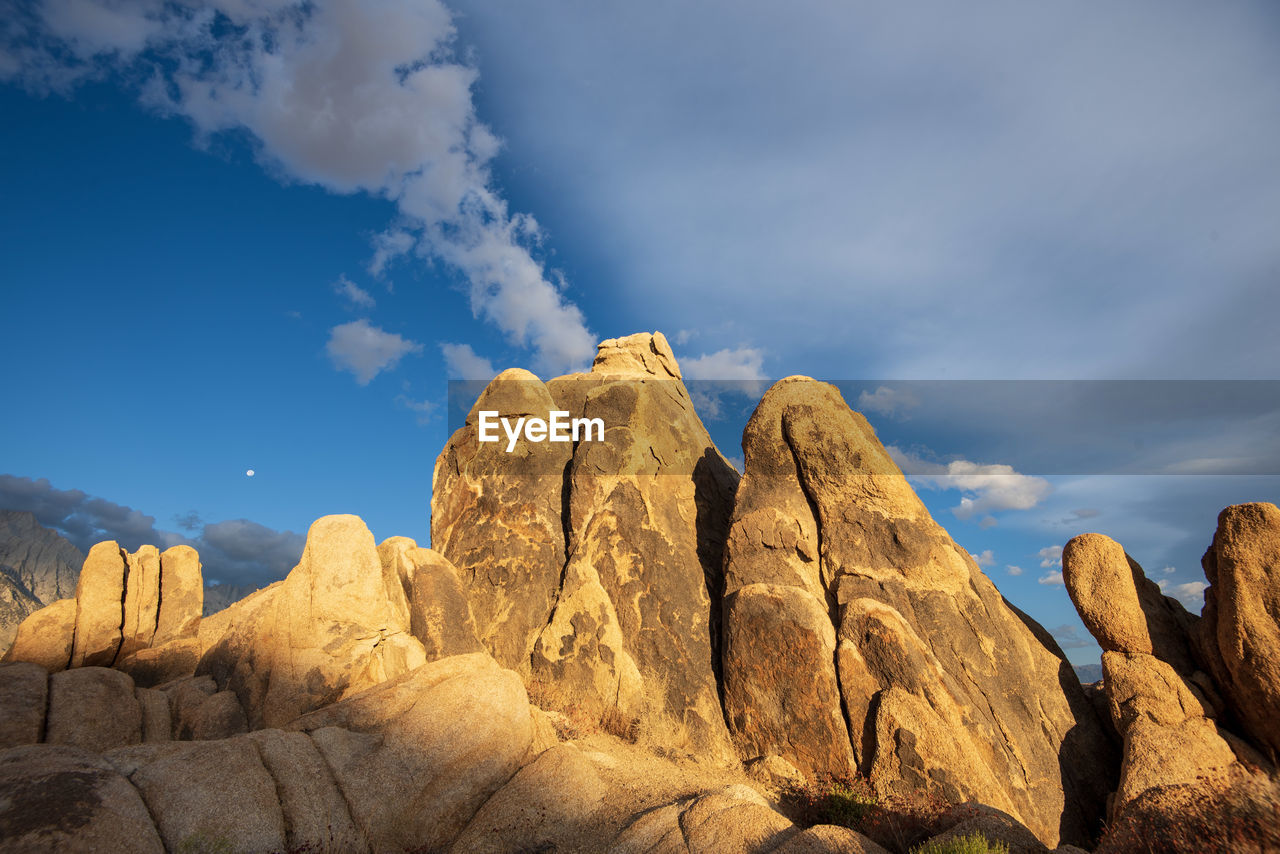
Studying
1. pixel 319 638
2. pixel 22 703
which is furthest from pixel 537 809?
pixel 22 703

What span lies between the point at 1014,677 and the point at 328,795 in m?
12.9

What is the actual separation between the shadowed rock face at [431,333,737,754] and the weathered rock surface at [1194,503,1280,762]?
9.69 metres

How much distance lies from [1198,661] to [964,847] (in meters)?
8.20

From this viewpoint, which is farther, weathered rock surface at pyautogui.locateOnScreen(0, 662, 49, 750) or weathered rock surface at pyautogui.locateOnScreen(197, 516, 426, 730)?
weathered rock surface at pyautogui.locateOnScreen(197, 516, 426, 730)

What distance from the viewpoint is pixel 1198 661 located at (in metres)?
12.3

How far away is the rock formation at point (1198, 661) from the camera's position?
1088cm

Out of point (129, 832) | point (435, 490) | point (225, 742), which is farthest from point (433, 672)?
point (435, 490)

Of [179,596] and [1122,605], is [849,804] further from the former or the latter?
[179,596]

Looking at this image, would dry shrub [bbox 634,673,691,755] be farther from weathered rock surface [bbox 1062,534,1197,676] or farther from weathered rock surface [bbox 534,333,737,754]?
weathered rock surface [bbox 1062,534,1197,676]

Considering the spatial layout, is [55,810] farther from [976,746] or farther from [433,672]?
[976,746]

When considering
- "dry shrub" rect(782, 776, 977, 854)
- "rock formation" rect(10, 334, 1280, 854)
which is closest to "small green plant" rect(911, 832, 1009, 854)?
"rock formation" rect(10, 334, 1280, 854)

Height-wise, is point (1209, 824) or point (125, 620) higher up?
point (125, 620)

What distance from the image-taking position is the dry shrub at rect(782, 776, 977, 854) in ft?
32.4

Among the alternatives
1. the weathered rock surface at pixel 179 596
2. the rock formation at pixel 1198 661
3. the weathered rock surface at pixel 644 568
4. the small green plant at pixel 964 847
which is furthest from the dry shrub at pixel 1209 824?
the weathered rock surface at pixel 179 596
